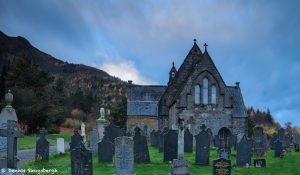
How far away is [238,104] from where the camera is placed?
46.0m

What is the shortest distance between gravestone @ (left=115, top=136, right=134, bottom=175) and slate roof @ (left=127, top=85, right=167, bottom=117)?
103 feet

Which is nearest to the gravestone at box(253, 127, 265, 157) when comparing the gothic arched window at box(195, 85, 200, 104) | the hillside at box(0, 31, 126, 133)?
the gothic arched window at box(195, 85, 200, 104)

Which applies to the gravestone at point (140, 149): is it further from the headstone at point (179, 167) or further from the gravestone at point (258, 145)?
the gravestone at point (258, 145)

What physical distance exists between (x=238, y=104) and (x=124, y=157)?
30044 millimetres

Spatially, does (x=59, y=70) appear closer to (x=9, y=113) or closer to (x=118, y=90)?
(x=118, y=90)

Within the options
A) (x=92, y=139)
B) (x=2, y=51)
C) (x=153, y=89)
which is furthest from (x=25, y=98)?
(x=2, y=51)

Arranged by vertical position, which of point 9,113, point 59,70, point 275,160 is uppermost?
point 59,70

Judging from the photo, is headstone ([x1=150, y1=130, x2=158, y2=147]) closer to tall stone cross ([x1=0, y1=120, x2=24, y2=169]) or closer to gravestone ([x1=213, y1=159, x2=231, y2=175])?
gravestone ([x1=213, y1=159, x2=231, y2=175])

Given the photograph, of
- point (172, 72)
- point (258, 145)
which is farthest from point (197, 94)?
point (258, 145)

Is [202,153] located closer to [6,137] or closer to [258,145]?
[258,145]

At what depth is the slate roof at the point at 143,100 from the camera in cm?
4972

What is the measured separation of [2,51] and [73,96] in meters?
29.3

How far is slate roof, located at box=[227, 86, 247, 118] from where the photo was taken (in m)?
43.8

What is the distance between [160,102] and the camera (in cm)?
4978
